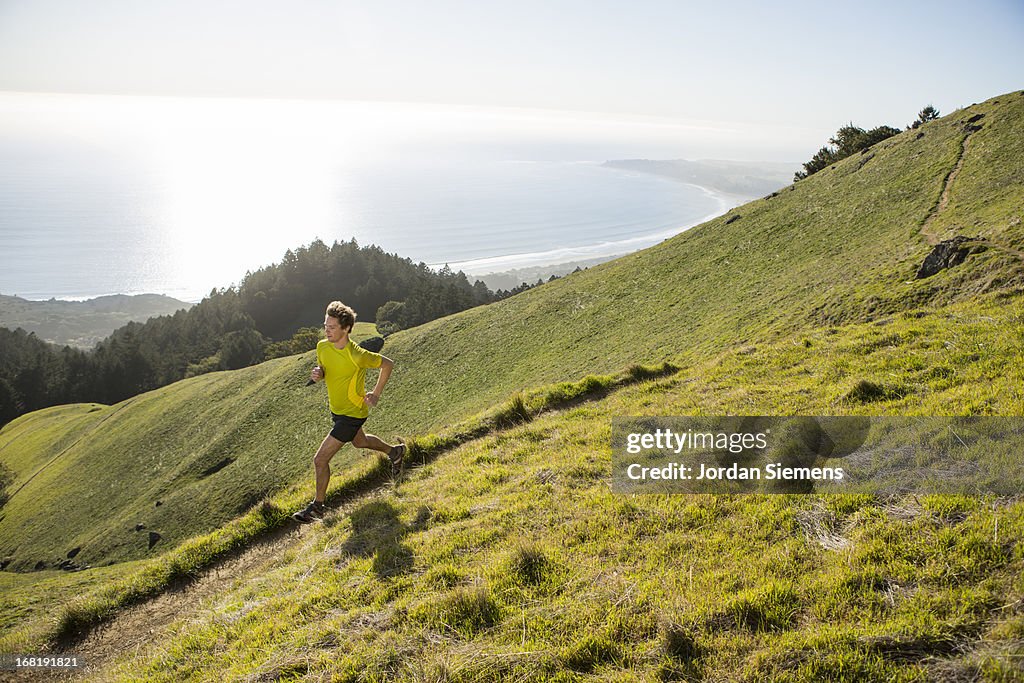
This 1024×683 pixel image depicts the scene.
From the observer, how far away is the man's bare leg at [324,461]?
9.59 meters

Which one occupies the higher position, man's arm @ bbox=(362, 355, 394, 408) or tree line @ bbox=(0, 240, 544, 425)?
tree line @ bbox=(0, 240, 544, 425)

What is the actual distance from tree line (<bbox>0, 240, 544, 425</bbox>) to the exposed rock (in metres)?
91.4

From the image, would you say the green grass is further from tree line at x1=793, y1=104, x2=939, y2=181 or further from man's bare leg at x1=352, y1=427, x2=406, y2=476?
tree line at x1=793, y1=104, x2=939, y2=181

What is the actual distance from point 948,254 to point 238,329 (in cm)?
14911

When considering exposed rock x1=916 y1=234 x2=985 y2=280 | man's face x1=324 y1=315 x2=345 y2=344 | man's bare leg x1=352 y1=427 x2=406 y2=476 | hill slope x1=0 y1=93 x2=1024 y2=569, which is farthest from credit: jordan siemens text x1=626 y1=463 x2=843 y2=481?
exposed rock x1=916 y1=234 x2=985 y2=280

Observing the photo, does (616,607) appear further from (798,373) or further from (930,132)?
(930,132)

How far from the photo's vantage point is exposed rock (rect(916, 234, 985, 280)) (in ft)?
54.2

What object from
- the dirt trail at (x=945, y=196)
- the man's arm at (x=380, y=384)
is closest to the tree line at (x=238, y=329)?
the dirt trail at (x=945, y=196)

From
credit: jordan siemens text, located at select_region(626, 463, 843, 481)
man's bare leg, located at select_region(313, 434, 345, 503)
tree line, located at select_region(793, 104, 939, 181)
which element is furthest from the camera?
tree line, located at select_region(793, 104, 939, 181)

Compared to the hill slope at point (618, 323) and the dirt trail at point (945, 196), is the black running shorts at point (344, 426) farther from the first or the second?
the dirt trail at point (945, 196)

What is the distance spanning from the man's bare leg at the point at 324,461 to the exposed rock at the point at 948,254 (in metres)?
20.1

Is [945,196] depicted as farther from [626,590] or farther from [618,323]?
[626,590]

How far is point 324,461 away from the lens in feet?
32.0

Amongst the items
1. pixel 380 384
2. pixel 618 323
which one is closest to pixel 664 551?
pixel 380 384
